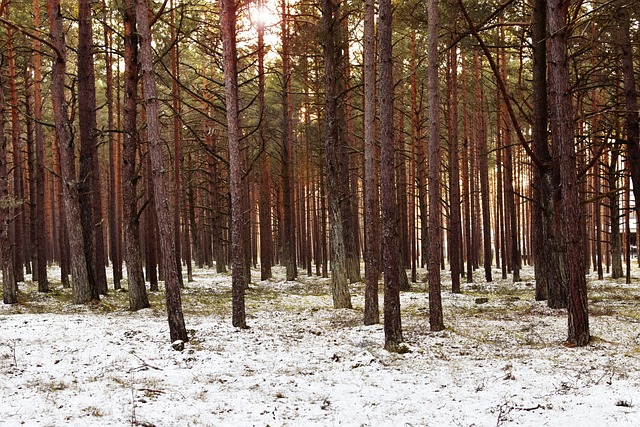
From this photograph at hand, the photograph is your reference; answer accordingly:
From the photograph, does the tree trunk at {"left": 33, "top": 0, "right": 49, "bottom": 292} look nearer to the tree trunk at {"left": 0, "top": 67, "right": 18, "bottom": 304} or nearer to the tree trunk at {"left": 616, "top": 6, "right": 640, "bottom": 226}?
the tree trunk at {"left": 0, "top": 67, "right": 18, "bottom": 304}

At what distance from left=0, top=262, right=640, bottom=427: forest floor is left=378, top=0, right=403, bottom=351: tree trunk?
1.76 feet

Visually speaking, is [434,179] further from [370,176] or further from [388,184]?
[388,184]

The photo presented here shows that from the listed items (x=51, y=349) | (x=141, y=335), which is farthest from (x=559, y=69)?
(x=51, y=349)

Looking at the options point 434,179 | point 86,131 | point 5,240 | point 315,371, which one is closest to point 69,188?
point 86,131

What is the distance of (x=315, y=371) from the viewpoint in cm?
752

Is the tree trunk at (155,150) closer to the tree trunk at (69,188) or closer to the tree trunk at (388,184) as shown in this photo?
the tree trunk at (388,184)

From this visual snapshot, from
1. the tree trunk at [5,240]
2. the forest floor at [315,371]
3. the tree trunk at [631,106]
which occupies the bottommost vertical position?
the forest floor at [315,371]

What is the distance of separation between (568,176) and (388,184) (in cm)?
301

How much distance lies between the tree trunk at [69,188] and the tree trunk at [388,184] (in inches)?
368

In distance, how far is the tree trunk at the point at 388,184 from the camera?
339 inches

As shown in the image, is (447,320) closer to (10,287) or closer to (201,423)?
(201,423)

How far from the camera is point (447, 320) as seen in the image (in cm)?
1179

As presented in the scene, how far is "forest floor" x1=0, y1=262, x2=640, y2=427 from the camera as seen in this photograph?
18.4ft

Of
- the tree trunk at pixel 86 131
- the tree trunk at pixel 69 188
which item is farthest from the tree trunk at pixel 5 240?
the tree trunk at pixel 86 131
